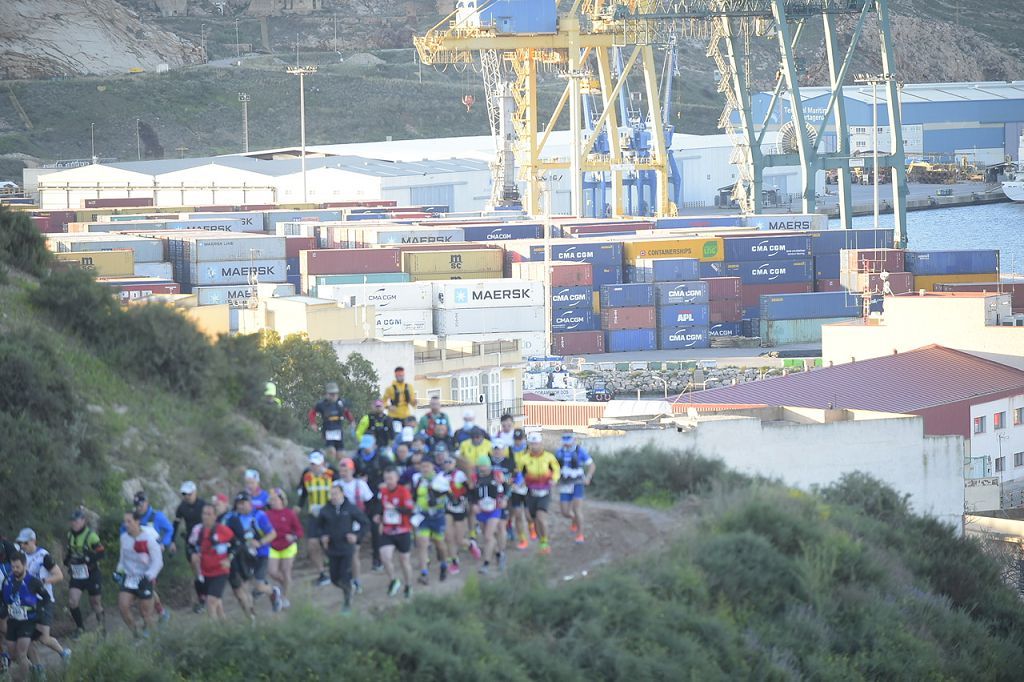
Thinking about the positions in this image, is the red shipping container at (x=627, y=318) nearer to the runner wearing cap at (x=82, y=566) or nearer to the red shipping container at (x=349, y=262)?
the red shipping container at (x=349, y=262)

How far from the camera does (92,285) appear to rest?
56.9ft

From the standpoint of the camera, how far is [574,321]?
50469mm

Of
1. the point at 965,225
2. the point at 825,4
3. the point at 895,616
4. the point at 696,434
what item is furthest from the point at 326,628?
the point at 965,225

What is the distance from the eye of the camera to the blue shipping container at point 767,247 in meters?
55.1

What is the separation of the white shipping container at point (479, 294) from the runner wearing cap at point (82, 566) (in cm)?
3282

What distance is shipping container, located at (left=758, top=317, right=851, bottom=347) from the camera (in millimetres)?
53000

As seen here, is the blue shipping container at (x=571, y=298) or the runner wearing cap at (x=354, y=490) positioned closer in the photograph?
the runner wearing cap at (x=354, y=490)

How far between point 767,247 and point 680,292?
205 inches

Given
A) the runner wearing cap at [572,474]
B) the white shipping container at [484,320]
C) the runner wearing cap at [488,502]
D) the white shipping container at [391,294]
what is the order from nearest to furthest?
1. the runner wearing cap at [488,502]
2. the runner wearing cap at [572,474]
3. the white shipping container at [391,294]
4. the white shipping container at [484,320]

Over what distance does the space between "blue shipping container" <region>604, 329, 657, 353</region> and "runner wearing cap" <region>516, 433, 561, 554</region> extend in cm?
3711

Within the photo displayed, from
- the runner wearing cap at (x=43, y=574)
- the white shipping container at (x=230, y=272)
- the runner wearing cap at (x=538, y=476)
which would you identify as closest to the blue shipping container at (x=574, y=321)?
the white shipping container at (x=230, y=272)

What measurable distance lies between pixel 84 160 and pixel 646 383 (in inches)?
2933

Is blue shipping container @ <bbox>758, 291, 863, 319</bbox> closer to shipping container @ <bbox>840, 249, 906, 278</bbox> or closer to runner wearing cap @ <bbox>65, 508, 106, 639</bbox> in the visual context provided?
shipping container @ <bbox>840, 249, 906, 278</bbox>

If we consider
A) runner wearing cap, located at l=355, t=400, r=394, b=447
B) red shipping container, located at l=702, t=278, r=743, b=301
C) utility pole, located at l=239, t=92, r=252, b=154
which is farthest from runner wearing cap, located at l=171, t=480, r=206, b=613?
utility pole, located at l=239, t=92, r=252, b=154
